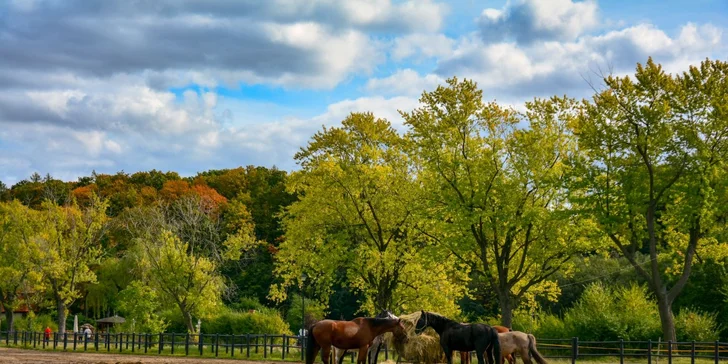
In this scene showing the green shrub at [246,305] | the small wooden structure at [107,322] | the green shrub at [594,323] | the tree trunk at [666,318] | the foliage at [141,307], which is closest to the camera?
the tree trunk at [666,318]

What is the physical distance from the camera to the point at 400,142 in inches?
1635

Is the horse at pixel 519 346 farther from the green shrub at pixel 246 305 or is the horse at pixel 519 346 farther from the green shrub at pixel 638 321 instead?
the green shrub at pixel 246 305

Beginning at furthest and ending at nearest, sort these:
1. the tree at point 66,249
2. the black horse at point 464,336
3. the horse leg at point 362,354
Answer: the tree at point 66,249 → the black horse at point 464,336 → the horse leg at point 362,354

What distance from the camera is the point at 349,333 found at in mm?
20812

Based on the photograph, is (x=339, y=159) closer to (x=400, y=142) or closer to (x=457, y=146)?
(x=400, y=142)

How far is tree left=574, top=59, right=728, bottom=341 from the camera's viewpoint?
116ft

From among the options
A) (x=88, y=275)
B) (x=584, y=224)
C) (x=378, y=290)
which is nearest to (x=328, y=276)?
(x=378, y=290)

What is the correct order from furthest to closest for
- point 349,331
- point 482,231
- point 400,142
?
point 400,142
point 482,231
point 349,331

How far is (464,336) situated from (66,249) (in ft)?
165

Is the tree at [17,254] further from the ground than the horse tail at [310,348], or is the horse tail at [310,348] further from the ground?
the tree at [17,254]

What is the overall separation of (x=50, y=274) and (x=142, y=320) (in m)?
14.7

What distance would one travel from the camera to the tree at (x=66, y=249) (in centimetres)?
6175

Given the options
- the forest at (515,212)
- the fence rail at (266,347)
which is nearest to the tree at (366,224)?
the forest at (515,212)

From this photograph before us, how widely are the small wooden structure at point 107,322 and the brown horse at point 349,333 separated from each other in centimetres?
4625
